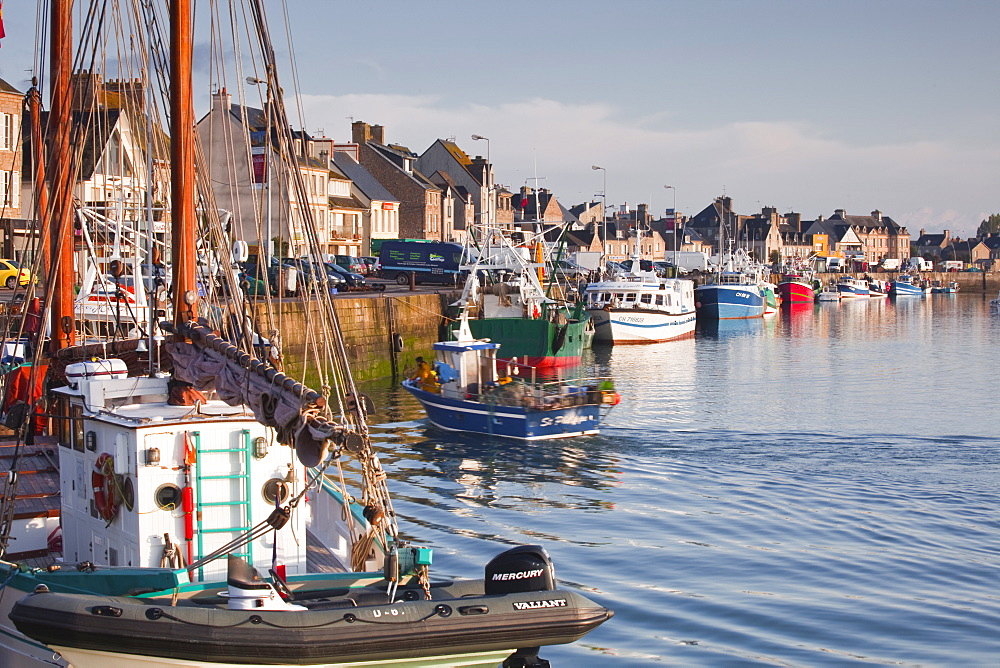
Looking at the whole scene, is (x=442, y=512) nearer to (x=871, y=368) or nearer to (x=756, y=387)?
(x=756, y=387)

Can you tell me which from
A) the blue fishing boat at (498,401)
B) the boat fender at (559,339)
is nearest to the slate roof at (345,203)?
the boat fender at (559,339)

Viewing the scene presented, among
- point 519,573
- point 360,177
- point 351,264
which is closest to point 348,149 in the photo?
point 360,177

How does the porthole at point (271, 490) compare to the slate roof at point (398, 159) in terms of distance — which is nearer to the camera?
the porthole at point (271, 490)

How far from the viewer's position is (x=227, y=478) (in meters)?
12.5

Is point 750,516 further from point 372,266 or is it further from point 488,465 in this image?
point 372,266

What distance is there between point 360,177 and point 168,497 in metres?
81.6

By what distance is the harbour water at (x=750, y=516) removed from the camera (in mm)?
15977

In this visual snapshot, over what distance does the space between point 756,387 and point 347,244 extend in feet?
153

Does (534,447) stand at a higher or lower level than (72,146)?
lower

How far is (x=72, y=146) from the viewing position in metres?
16.7

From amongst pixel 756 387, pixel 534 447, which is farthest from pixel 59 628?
pixel 756 387

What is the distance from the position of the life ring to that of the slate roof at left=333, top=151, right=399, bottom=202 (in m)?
78.6

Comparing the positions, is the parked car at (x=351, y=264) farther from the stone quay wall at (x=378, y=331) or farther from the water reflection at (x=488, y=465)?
the water reflection at (x=488, y=465)

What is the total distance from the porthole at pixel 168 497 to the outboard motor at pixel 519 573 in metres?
3.65
